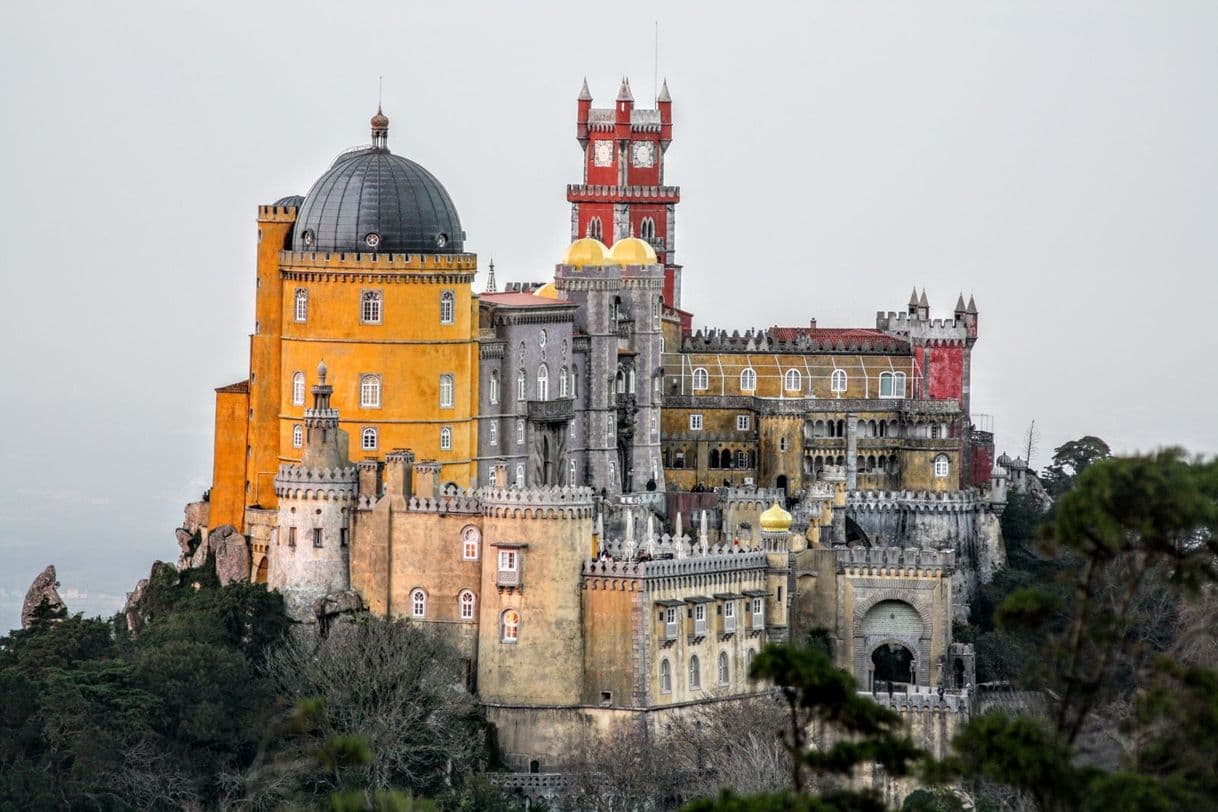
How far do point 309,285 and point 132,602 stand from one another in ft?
44.5

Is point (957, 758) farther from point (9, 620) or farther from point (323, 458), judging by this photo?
point (9, 620)

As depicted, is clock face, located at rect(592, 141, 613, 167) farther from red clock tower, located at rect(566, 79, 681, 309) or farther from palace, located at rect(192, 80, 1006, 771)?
palace, located at rect(192, 80, 1006, 771)

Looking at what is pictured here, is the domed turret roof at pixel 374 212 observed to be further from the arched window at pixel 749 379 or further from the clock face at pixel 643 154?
the clock face at pixel 643 154

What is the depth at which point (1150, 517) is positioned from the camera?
62.5 metres

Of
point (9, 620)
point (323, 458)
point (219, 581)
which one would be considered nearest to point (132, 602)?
point (219, 581)

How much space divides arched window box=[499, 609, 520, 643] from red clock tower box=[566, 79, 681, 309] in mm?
41881

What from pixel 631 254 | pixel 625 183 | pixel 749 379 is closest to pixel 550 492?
pixel 631 254

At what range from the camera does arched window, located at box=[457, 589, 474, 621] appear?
107250 millimetres

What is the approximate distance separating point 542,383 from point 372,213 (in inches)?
461

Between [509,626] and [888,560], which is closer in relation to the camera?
[509,626]

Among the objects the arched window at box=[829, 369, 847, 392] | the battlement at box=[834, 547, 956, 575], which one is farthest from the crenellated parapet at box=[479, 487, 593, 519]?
the arched window at box=[829, 369, 847, 392]

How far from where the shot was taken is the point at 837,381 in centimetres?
13662

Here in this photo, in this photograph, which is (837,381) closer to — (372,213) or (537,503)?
(372,213)

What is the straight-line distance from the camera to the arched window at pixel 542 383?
120 m
